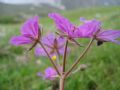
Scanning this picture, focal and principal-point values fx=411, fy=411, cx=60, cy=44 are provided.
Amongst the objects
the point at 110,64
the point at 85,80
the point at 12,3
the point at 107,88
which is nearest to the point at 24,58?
the point at 110,64

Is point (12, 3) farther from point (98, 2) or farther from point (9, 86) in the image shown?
point (9, 86)

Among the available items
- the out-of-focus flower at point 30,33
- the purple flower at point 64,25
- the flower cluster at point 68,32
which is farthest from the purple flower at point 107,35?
the out-of-focus flower at point 30,33

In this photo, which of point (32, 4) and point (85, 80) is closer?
point (85, 80)

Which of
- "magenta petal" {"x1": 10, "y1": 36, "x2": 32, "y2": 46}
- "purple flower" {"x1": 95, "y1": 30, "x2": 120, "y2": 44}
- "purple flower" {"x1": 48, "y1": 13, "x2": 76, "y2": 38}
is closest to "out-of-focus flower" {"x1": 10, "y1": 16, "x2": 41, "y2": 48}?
"magenta petal" {"x1": 10, "y1": 36, "x2": 32, "y2": 46}

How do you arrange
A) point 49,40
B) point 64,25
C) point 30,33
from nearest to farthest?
point 64,25, point 30,33, point 49,40

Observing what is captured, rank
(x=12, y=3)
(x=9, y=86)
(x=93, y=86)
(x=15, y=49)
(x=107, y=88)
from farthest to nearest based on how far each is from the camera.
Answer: (x=12, y=3) → (x=15, y=49) → (x=9, y=86) → (x=93, y=86) → (x=107, y=88)

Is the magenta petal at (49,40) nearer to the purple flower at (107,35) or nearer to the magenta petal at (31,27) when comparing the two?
the magenta petal at (31,27)

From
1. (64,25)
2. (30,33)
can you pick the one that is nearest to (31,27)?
(30,33)

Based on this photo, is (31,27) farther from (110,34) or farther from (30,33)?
(110,34)
